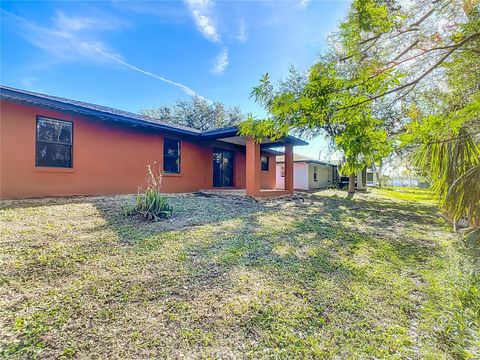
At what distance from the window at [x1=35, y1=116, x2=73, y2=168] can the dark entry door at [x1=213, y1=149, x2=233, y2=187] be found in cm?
687

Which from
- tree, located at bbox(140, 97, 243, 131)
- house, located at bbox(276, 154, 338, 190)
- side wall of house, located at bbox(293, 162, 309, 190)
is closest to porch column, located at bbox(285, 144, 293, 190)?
house, located at bbox(276, 154, 338, 190)

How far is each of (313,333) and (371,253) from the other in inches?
112

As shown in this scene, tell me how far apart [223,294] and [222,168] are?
37.4ft

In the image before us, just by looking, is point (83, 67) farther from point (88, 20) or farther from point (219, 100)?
point (219, 100)

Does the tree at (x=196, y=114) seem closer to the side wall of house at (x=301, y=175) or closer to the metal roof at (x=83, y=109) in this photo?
the side wall of house at (x=301, y=175)

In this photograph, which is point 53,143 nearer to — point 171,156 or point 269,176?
point 171,156

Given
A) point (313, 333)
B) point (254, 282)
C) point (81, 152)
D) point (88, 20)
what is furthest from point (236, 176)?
point (313, 333)

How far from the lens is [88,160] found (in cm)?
836

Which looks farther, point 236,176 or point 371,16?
point 236,176

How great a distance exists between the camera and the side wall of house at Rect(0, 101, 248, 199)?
6789 mm

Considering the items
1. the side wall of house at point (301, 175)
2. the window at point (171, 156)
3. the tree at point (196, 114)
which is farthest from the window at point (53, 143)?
the tree at point (196, 114)

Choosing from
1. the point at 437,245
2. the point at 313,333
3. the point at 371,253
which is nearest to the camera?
the point at 313,333

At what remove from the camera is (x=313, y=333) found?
2143 millimetres

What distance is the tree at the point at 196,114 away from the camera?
28906 millimetres
